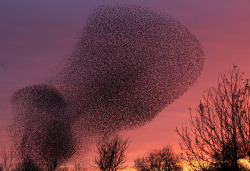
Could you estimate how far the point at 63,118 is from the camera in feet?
114

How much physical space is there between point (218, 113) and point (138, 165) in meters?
62.5

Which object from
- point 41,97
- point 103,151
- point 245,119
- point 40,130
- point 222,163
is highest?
point 41,97

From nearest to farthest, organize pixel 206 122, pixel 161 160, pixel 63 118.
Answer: pixel 206 122
pixel 63 118
pixel 161 160

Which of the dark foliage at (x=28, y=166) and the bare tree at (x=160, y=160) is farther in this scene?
the bare tree at (x=160, y=160)

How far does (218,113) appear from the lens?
1279 cm

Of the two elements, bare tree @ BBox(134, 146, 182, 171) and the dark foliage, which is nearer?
the dark foliage

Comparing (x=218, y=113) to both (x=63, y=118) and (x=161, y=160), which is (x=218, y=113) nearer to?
(x=63, y=118)

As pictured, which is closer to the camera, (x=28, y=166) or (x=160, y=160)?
(x=28, y=166)

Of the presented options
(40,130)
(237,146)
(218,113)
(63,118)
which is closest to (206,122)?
(218,113)

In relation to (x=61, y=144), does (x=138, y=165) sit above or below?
above

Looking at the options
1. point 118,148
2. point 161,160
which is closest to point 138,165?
Result: point 161,160

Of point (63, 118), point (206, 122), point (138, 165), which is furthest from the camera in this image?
point (138, 165)

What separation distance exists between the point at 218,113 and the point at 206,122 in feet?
2.06

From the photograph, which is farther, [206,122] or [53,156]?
[53,156]
